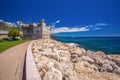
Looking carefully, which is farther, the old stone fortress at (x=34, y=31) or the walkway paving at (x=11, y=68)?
the old stone fortress at (x=34, y=31)

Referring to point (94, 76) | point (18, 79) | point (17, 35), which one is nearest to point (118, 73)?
point (94, 76)

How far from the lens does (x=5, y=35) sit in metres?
41.0

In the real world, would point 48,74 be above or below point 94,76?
above

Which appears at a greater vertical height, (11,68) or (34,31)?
(34,31)

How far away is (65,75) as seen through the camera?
4527 millimetres

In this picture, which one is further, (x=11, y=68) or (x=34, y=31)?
(x=34, y=31)

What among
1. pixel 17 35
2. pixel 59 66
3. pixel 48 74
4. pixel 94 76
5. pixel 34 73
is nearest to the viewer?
pixel 34 73

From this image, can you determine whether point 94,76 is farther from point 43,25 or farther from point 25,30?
point 25,30

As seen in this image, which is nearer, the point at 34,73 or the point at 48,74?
the point at 34,73

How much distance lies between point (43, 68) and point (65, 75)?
97cm

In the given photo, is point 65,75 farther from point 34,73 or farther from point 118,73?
point 118,73

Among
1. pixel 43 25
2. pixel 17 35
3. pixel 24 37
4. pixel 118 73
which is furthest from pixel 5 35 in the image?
pixel 118 73

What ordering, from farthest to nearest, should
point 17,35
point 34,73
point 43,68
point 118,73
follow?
1. point 17,35
2. point 118,73
3. point 43,68
4. point 34,73

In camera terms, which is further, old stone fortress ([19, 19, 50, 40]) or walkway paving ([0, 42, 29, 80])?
old stone fortress ([19, 19, 50, 40])
